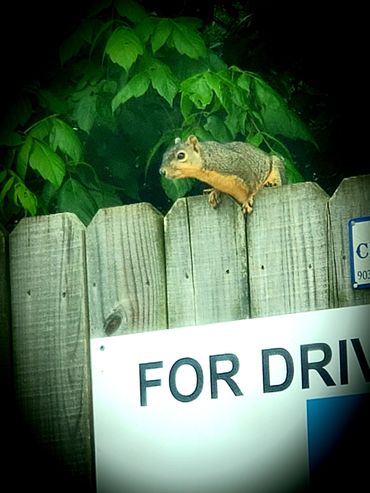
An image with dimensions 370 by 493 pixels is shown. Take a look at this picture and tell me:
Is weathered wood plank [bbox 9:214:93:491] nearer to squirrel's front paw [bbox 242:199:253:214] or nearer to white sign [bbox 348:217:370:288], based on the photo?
squirrel's front paw [bbox 242:199:253:214]

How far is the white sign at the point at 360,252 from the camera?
8.92 ft

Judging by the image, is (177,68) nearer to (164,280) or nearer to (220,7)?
(220,7)

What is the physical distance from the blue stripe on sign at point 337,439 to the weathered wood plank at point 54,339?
0.54 meters

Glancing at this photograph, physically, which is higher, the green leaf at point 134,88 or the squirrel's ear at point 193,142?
the green leaf at point 134,88

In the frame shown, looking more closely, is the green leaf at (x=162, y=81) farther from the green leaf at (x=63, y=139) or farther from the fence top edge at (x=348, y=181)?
the fence top edge at (x=348, y=181)

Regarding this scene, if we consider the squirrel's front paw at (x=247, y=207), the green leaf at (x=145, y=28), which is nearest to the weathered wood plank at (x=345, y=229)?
the squirrel's front paw at (x=247, y=207)

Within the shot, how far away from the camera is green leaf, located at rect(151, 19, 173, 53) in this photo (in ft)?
11.7

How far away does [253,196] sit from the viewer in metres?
2.92

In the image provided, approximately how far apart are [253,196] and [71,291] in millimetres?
497

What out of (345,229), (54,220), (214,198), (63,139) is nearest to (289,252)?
(345,229)

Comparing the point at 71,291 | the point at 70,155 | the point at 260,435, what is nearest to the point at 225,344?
the point at 260,435

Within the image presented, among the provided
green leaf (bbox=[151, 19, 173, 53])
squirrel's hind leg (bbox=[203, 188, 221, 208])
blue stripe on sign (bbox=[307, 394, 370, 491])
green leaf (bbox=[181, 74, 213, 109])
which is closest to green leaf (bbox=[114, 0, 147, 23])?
green leaf (bbox=[151, 19, 173, 53])

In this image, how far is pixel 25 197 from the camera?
142 inches

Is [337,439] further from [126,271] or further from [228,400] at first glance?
[126,271]
